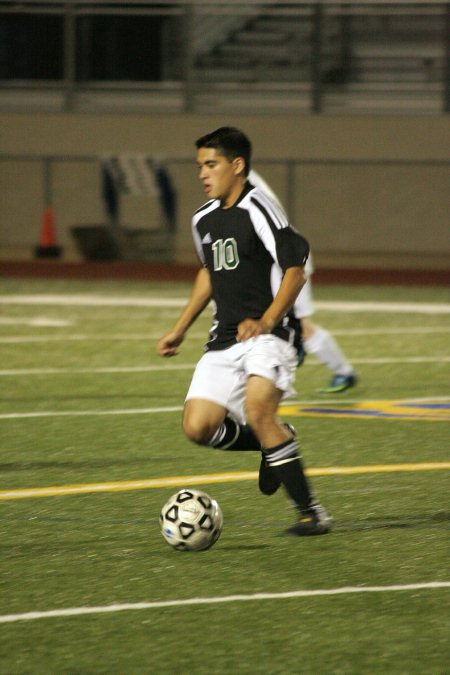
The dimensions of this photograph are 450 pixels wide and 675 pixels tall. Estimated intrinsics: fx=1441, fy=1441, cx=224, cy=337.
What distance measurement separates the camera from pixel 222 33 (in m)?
25.8

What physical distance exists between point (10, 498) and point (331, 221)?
1708 cm

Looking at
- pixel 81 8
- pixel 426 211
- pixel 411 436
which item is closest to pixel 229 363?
pixel 411 436

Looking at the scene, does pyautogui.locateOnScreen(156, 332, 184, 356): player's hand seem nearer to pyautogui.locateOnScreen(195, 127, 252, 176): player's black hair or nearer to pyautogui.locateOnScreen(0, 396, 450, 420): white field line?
pyautogui.locateOnScreen(195, 127, 252, 176): player's black hair

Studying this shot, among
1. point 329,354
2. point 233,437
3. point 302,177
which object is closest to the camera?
point 233,437

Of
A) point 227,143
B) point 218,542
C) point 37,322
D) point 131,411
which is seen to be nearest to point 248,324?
point 227,143

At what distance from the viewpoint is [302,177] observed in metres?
23.4

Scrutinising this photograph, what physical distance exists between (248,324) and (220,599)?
125cm

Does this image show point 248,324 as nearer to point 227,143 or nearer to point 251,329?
point 251,329

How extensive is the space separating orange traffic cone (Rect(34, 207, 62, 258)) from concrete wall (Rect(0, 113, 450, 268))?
3.60 ft

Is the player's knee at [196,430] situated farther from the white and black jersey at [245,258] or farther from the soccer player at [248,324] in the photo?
the white and black jersey at [245,258]

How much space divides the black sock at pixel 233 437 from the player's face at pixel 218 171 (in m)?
1.01

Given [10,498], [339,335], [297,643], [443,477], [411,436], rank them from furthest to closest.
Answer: [339,335]
[411,436]
[443,477]
[10,498]
[297,643]

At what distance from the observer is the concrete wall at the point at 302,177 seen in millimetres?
23078

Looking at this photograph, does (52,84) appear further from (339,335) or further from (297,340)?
(297,340)
